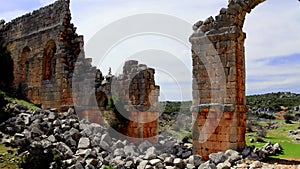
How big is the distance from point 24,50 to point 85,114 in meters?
7.98

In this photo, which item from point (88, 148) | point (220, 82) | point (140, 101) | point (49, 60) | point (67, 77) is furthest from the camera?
point (49, 60)

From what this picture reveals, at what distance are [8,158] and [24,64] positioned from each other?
1233 cm

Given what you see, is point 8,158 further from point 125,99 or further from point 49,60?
point 49,60

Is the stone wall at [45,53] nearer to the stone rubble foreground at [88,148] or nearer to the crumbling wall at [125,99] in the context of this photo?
the crumbling wall at [125,99]

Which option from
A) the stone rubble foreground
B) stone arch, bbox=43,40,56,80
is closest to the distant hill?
stone arch, bbox=43,40,56,80

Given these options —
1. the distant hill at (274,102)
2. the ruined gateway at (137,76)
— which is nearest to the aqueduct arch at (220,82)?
the ruined gateway at (137,76)

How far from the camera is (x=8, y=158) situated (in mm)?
10156

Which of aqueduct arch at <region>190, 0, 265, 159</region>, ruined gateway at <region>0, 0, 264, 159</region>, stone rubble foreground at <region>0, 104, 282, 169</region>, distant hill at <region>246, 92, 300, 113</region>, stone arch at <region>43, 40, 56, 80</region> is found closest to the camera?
stone rubble foreground at <region>0, 104, 282, 169</region>

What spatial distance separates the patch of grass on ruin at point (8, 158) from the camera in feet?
32.1

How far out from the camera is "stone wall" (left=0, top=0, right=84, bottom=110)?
1745cm

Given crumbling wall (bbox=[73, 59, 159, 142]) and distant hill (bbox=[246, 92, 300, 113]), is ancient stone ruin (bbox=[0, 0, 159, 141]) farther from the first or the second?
distant hill (bbox=[246, 92, 300, 113])

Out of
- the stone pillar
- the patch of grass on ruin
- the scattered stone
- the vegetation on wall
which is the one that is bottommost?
the patch of grass on ruin

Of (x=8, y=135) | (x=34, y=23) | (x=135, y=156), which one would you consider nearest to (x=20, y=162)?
(x=8, y=135)

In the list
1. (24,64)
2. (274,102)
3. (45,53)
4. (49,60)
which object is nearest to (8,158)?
(45,53)
